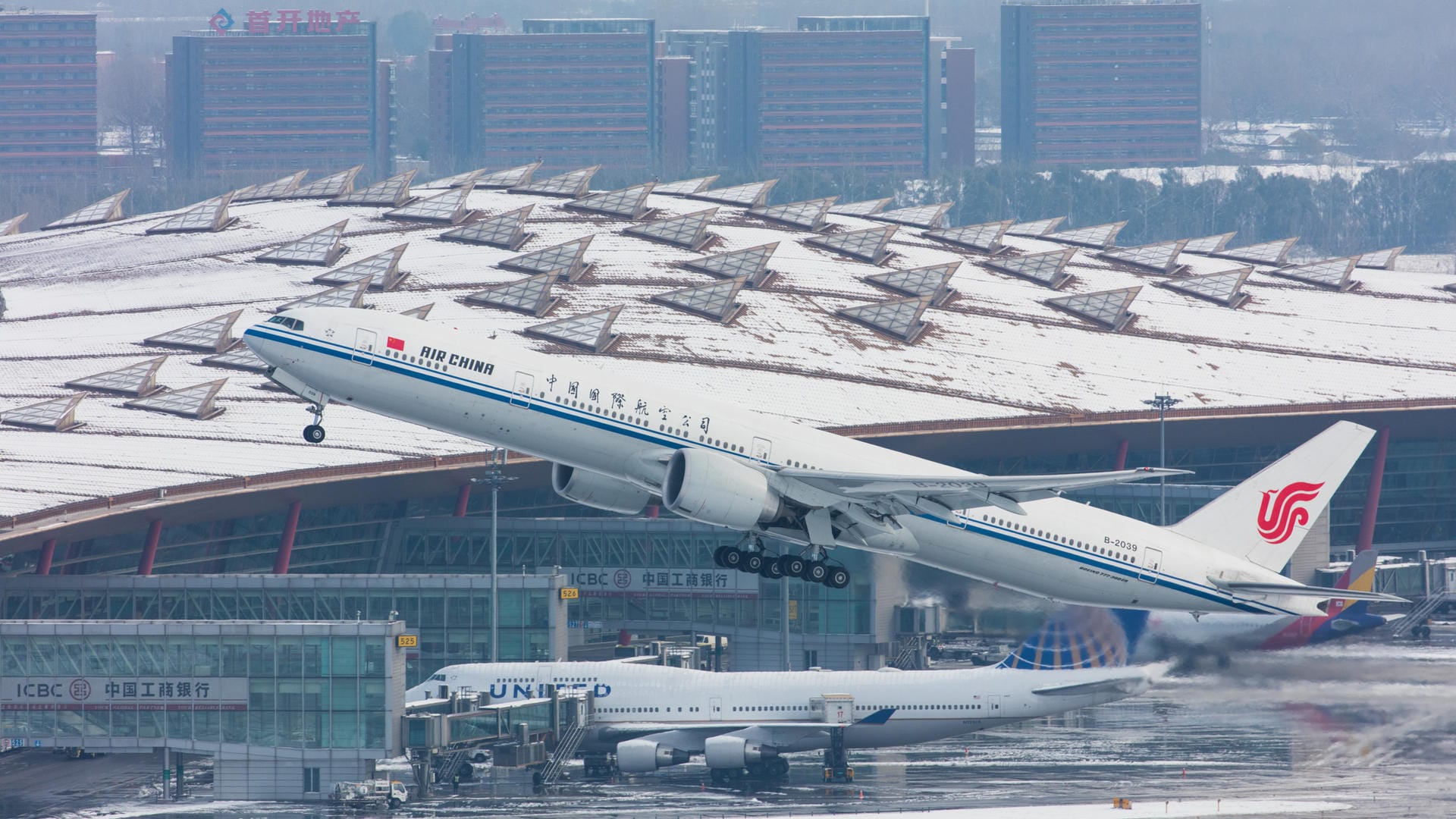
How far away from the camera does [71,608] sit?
327 feet

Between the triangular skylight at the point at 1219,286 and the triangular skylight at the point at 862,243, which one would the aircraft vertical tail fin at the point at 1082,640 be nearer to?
the triangular skylight at the point at 862,243

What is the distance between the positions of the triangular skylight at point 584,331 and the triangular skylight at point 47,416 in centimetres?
3014

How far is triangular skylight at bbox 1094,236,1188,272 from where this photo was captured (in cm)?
18025

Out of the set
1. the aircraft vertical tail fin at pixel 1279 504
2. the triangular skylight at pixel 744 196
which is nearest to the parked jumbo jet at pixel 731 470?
the aircraft vertical tail fin at pixel 1279 504

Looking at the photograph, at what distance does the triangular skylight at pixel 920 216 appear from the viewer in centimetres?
19125

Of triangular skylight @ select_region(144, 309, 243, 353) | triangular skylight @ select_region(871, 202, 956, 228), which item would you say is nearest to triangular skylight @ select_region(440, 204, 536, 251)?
triangular skylight @ select_region(144, 309, 243, 353)

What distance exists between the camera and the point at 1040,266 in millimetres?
170625

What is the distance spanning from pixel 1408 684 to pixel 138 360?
3176 inches

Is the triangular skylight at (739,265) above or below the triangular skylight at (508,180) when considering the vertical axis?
below

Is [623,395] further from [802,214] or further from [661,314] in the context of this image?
[802,214]

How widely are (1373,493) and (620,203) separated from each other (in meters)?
66.0

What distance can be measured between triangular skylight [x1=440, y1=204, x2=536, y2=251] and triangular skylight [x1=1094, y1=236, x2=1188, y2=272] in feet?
177

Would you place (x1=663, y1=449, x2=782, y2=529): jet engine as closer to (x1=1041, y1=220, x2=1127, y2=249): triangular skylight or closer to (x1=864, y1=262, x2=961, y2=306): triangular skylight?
(x1=864, y1=262, x2=961, y2=306): triangular skylight

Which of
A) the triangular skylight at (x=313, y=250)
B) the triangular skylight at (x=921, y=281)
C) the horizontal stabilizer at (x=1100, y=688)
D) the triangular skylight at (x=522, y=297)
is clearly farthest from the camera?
the triangular skylight at (x=921, y=281)
